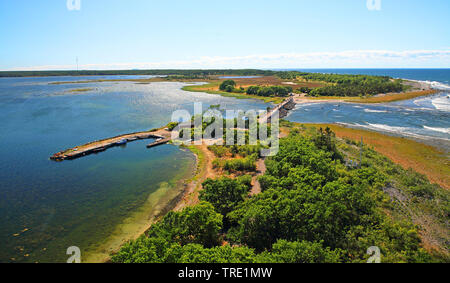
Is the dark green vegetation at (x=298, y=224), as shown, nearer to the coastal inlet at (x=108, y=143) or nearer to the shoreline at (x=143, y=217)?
the shoreline at (x=143, y=217)

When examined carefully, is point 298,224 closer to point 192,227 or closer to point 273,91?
point 192,227

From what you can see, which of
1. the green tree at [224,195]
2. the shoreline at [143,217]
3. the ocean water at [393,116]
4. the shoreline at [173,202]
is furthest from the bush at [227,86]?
the green tree at [224,195]

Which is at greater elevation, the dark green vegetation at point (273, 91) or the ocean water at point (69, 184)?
the dark green vegetation at point (273, 91)

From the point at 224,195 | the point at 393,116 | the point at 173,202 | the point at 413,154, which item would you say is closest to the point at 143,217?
the point at 173,202

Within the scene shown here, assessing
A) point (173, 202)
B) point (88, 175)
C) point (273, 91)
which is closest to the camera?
point (173, 202)

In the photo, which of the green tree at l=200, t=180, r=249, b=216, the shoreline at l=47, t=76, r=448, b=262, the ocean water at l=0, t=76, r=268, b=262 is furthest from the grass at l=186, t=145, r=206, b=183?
the green tree at l=200, t=180, r=249, b=216
